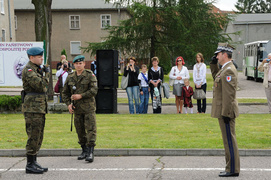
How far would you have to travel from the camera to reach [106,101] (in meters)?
13.8

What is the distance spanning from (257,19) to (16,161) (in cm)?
5967

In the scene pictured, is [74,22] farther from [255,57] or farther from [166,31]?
[255,57]

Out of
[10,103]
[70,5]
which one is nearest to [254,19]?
[70,5]

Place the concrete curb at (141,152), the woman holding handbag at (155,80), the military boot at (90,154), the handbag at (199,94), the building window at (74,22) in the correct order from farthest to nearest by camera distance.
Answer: the building window at (74,22), the woman holding handbag at (155,80), the handbag at (199,94), the concrete curb at (141,152), the military boot at (90,154)

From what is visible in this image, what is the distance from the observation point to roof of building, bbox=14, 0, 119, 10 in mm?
53438

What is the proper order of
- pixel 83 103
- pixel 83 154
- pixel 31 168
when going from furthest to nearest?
pixel 83 154, pixel 83 103, pixel 31 168

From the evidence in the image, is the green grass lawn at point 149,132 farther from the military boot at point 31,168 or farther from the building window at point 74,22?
the building window at point 74,22

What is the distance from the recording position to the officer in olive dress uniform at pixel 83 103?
23.5 ft

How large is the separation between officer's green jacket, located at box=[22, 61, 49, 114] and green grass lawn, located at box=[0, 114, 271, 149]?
65.3 inches

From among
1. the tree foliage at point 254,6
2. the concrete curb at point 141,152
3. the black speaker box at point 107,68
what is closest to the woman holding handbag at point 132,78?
the black speaker box at point 107,68

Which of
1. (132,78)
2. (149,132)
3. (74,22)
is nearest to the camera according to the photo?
(149,132)

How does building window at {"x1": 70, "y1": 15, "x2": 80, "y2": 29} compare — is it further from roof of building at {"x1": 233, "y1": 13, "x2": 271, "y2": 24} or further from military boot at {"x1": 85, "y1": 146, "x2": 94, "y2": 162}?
military boot at {"x1": 85, "y1": 146, "x2": 94, "y2": 162}

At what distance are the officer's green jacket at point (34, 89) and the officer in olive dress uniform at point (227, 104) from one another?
9.12 ft

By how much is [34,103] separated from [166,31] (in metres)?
23.2
